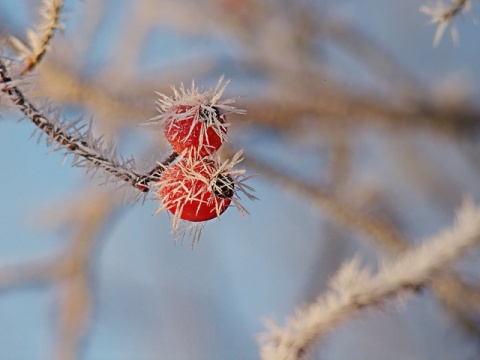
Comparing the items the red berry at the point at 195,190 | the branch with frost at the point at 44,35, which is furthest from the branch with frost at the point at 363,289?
the branch with frost at the point at 44,35

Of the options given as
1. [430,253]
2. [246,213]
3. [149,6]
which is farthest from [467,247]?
[149,6]

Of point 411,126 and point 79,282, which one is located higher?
point 411,126

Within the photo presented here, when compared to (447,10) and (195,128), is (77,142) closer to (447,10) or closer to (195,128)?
(195,128)

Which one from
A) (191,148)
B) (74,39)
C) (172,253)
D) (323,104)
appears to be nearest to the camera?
(191,148)

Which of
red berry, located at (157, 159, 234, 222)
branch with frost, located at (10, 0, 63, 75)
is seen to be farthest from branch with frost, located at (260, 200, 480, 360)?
branch with frost, located at (10, 0, 63, 75)

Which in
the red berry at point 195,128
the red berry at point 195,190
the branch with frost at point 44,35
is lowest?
the red berry at point 195,190

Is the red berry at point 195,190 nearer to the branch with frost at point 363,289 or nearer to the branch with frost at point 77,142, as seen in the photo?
the branch with frost at point 77,142

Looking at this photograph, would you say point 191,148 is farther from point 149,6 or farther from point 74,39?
point 149,6
